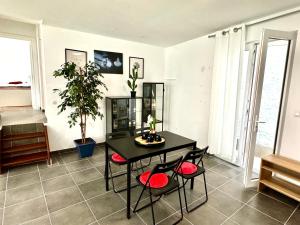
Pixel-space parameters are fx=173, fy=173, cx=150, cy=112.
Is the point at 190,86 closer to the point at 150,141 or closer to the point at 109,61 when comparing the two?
the point at 109,61

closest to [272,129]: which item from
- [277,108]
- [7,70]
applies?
[277,108]

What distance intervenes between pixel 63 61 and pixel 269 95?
3876 mm

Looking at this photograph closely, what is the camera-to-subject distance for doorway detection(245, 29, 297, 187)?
7.84 feet

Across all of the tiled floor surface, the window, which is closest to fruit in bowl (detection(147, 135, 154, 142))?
the tiled floor surface

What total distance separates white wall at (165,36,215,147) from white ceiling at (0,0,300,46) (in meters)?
0.51

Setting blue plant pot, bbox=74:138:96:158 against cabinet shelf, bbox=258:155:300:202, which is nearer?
cabinet shelf, bbox=258:155:300:202

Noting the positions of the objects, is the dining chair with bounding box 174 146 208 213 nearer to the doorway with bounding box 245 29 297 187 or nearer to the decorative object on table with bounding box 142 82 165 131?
the doorway with bounding box 245 29 297 187

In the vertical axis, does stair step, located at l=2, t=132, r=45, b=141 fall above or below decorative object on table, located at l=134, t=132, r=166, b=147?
below

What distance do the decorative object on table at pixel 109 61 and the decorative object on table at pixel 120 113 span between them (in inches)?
26.4

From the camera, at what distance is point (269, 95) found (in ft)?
9.20

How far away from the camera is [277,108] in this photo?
2.70 meters

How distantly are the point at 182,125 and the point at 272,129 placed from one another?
2.08 metres

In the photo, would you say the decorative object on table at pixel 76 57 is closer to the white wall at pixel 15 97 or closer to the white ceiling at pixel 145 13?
the white ceiling at pixel 145 13

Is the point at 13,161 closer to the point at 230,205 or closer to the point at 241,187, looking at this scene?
the point at 230,205
